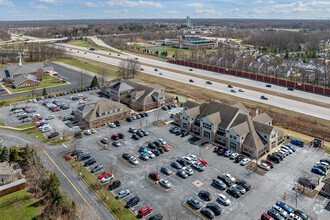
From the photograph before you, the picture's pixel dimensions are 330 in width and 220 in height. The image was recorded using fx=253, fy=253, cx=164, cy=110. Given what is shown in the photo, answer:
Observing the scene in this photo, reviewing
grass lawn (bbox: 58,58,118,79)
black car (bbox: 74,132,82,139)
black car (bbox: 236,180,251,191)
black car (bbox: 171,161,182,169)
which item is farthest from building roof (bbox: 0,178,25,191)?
grass lawn (bbox: 58,58,118,79)

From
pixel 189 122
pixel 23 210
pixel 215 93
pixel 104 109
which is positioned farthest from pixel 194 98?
pixel 23 210

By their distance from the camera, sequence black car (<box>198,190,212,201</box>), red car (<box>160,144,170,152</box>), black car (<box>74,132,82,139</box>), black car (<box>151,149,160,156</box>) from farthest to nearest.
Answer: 1. black car (<box>74,132,82,139</box>)
2. red car (<box>160,144,170,152</box>)
3. black car (<box>151,149,160,156</box>)
4. black car (<box>198,190,212,201</box>)

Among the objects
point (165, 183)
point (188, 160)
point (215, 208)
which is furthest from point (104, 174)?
point (215, 208)

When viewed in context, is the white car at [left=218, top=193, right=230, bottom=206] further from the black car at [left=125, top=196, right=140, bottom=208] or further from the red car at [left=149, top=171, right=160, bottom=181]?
the black car at [left=125, top=196, right=140, bottom=208]

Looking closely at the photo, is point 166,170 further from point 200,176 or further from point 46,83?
point 46,83

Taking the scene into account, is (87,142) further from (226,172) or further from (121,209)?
(226,172)

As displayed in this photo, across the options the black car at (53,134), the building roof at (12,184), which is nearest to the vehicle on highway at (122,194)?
the building roof at (12,184)

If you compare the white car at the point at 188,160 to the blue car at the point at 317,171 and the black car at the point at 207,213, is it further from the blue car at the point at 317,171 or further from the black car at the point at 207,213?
the blue car at the point at 317,171
